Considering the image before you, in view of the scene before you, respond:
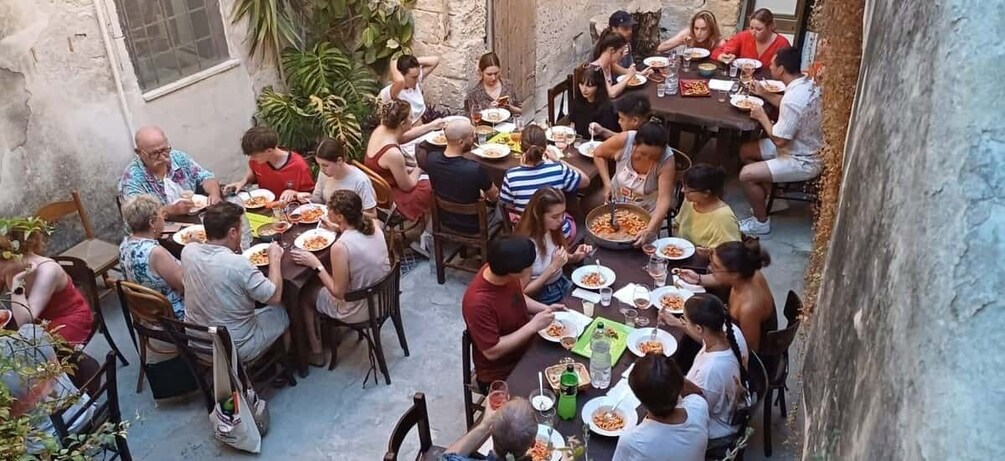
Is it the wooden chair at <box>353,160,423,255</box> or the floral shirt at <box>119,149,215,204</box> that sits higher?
the floral shirt at <box>119,149,215,204</box>

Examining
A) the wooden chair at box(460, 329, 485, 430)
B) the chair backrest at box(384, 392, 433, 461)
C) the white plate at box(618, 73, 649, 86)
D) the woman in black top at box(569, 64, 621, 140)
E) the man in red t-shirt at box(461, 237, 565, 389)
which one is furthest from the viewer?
the white plate at box(618, 73, 649, 86)

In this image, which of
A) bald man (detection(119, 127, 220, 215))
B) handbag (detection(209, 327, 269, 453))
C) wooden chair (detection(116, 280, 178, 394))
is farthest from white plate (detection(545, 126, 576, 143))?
wooden chair (detection(116, 280, 178, 394))

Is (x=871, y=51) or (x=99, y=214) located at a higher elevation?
(x=871, y=51)

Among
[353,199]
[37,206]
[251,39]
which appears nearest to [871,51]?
[353,199]

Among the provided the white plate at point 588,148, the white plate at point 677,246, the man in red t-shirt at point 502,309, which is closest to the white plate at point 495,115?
the white plate at point 588,148

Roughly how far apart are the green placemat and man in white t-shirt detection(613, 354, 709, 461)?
69 centimetres

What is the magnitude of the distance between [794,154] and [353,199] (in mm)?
3856

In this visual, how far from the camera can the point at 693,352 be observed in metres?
4.38

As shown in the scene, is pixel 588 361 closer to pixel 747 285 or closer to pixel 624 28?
pixel 747 285

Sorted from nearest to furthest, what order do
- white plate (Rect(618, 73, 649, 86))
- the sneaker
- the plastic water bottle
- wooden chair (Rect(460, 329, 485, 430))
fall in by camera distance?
the plastic water bottle < wooden chair (Rect(460, 329, 485, 430)) < the sneaker < white plate (Rect(618, 73, 649, 86))

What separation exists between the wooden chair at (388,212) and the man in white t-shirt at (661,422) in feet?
10.8

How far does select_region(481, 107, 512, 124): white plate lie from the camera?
6.91 m

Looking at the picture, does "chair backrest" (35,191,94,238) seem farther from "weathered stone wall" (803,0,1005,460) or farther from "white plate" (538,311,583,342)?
"weathered stone wall" (803,0,1005,460)

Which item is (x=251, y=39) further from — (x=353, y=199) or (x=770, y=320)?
(x=770, y=320)
